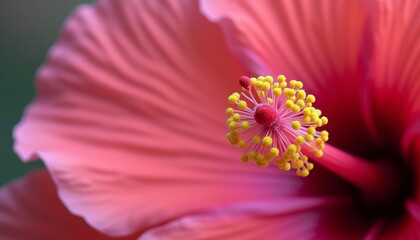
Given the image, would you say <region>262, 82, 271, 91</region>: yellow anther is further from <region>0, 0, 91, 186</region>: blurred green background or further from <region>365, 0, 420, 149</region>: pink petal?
<region>0, 0, 91, 186</region>: blurred green background

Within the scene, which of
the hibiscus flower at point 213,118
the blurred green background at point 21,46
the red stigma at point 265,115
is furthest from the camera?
the blurred green background at point 21,46

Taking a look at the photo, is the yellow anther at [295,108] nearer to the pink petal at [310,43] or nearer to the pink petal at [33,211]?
the pink petal at [310,43]

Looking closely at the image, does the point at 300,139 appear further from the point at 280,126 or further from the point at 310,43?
the point at 310,43

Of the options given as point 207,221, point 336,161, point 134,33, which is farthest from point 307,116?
point 134,33

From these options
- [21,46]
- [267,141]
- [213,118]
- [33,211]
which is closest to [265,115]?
[267,141]

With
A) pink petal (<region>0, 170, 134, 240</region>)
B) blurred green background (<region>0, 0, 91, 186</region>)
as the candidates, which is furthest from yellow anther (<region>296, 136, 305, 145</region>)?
blurred green background (<region>0, 0, 91, 186</region>)

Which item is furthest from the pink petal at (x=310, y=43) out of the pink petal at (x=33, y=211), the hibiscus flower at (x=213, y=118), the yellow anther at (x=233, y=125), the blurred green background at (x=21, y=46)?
the blurred green background at (x=21, y=46)
